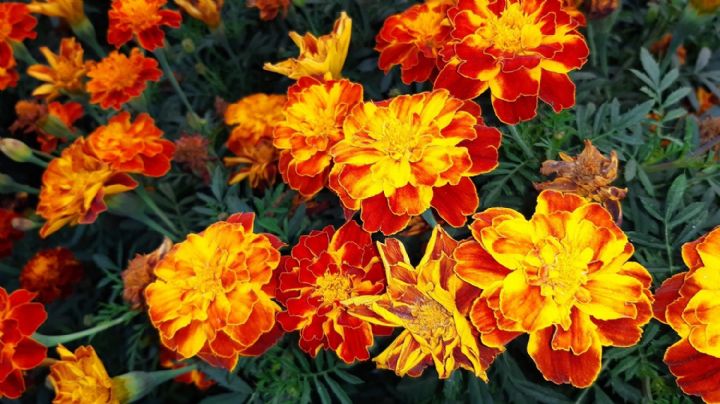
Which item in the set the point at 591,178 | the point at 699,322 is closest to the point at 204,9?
the point at 591,178

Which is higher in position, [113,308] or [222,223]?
[222,223]

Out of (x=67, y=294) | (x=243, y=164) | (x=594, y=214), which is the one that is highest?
(x=594, y=214)

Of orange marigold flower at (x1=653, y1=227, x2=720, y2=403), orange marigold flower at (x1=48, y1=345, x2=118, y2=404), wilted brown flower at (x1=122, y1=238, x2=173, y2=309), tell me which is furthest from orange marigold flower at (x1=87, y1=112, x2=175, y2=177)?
orange marigold flower at (x1=653, y1=227, x2=720, y2=403)

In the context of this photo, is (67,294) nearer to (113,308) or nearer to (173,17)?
(113,308)

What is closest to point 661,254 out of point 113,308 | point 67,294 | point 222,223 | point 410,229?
point 410,229

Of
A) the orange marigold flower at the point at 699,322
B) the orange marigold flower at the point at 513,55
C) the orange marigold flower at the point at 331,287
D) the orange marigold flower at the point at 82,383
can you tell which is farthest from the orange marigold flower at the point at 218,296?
the orange marigold flower at the point at 699,322

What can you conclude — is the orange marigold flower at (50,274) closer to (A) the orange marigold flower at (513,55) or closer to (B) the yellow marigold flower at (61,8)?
(B) the yellow marigold flower at (61,8)
